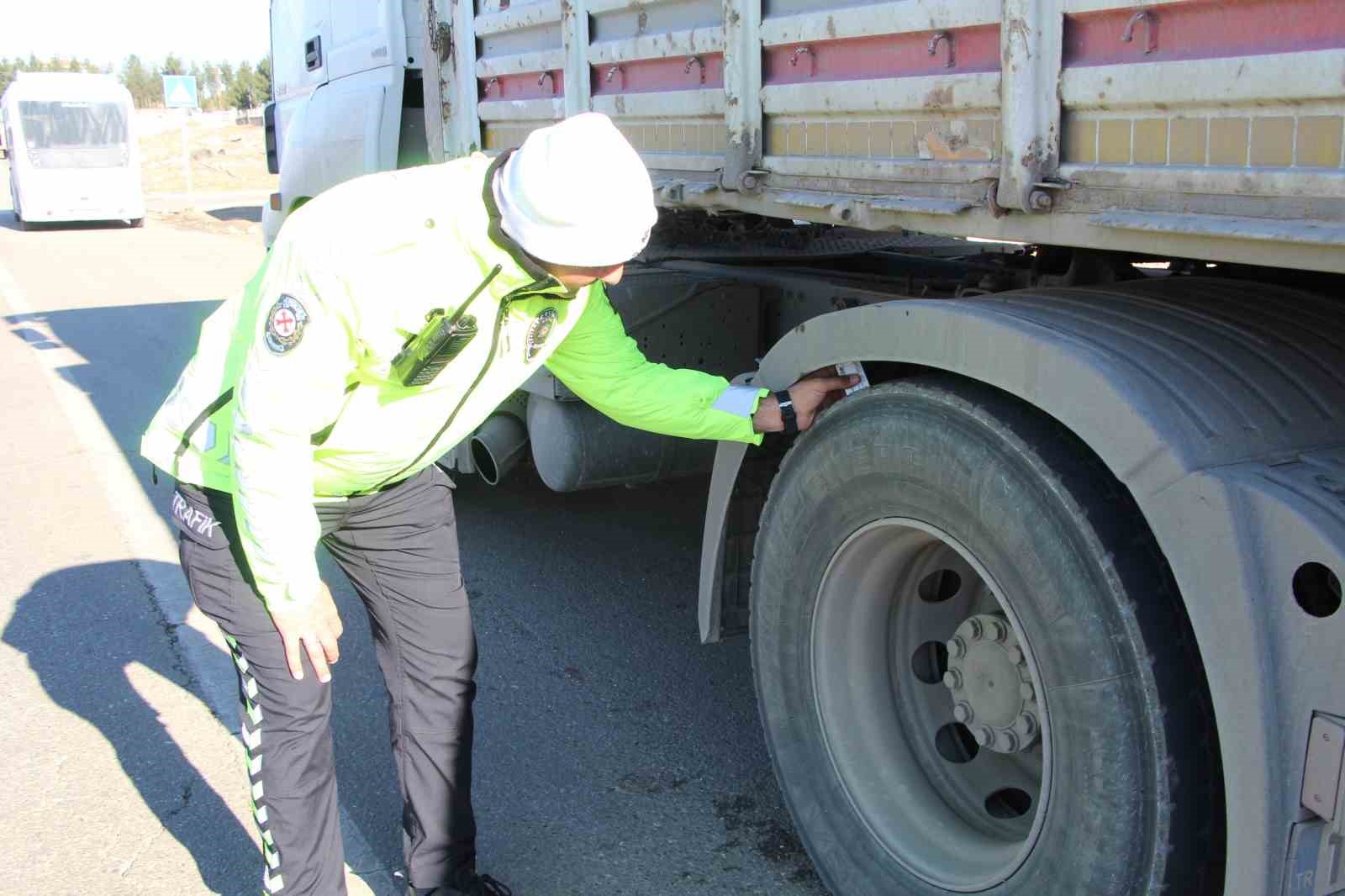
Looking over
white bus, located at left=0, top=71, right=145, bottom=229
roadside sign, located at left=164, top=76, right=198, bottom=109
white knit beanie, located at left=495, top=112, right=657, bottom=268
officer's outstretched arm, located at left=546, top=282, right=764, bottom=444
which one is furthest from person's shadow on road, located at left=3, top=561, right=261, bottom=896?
roadside sign, located at left=164, top=76, right=198, bottom=109

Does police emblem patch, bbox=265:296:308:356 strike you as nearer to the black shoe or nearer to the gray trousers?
the gray trousers

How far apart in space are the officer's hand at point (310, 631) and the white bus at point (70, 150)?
922 inches

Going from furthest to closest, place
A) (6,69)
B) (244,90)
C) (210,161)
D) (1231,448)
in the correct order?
(6,69) → (244,90) → (210,161) → (1231,448)

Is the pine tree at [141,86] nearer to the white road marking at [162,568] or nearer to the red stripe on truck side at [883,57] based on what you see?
the white road marking at [162,568]

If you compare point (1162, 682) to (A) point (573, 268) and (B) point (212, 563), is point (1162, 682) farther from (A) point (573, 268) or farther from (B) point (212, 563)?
(B) point (212, 563)

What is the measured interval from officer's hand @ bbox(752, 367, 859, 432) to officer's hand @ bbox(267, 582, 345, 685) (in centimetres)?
97

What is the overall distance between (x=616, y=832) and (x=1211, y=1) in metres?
2.26

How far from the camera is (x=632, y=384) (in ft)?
9.39

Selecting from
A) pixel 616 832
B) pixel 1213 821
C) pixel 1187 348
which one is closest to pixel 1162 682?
pixel 1213 821

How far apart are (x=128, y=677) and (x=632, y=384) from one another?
219cm

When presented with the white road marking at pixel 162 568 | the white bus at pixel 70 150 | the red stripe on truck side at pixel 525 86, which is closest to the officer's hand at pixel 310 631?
the white road marking at pixel 162 568

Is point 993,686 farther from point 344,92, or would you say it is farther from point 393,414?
point 344,92

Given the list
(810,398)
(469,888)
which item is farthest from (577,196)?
(469,888)

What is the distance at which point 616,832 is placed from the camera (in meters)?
3.08
